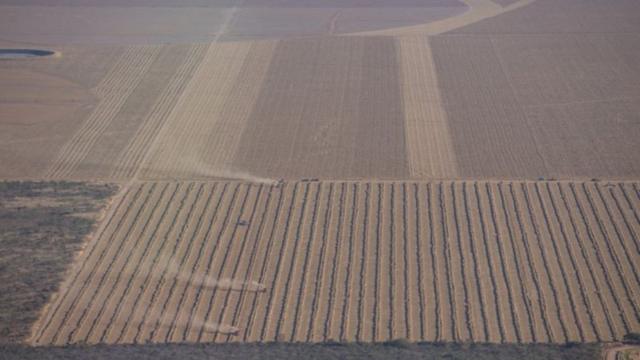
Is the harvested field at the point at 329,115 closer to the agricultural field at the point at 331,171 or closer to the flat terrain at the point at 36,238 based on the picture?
the agricultural field at the point at 331,171

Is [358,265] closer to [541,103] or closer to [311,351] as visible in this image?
[311,351]

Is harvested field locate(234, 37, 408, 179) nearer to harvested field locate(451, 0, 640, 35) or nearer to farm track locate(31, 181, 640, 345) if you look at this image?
farm track locate(31, 181, 640, 345)

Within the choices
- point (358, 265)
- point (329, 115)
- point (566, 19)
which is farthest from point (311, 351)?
point (566, 19)

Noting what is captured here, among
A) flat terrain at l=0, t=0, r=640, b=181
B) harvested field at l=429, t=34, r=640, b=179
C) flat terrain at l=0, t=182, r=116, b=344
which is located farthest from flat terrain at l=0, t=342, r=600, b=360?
harvested field at l=429, t=34, r=640, b=179

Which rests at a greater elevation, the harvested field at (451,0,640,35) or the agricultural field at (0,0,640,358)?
the agricultural field at (0,0,640,358)

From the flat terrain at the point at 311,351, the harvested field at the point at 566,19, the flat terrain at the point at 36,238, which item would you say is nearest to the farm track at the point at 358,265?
the flat terrain at the point at 311,351

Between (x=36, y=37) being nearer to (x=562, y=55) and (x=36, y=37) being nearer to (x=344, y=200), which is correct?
(x=344, y=200)

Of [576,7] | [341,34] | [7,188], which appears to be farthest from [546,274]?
[576,7]
